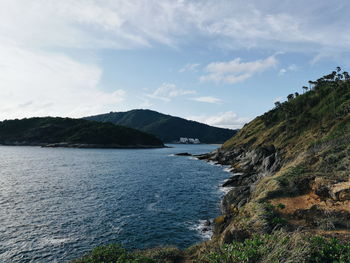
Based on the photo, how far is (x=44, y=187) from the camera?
53219 mm

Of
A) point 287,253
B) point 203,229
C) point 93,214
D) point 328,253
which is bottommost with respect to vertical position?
point 203,229

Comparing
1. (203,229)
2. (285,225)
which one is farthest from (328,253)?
(203,229)

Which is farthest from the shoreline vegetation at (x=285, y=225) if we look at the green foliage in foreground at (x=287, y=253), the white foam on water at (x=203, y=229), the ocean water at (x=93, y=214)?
the ocean water at (x=93, y=214)

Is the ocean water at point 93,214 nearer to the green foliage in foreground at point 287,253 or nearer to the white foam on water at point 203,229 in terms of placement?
the white foam on water at point 203,229

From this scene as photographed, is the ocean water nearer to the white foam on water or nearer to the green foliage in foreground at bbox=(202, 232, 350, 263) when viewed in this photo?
the white foam on water

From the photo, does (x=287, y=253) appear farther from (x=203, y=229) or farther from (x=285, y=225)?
(x=203, y=229)

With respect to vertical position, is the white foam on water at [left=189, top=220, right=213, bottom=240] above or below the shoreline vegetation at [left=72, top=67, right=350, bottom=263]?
below

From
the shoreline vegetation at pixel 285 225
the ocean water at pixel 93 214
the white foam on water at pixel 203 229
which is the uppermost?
the shoreline vegetation at pixel 285 225

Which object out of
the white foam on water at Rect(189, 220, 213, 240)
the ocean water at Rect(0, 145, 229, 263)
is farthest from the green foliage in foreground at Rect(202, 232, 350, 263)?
the white foam on water at Rect(189, 220, 213, 240)

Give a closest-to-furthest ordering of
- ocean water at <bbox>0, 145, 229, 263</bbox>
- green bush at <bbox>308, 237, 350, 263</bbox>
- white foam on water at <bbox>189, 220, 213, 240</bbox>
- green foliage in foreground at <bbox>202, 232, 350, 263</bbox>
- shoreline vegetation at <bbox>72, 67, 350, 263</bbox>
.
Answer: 1. green foliage in foreground at <bbox>202, 232, 350, 263</bbox>
2. green bush at <bbox>308, 237, 350, 263</bbox>
3. shoreline vegetation at <bbox>72, 67, 350, 263</bbox>
4. ocean water at <bbox>0, 145, 229, 263</bbox>
5. white foam on water at <bbox>189, 220, 213, 240</bbox>

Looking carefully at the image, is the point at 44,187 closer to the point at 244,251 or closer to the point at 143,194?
the point at 143,194

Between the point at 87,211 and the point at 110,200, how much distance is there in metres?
6.64

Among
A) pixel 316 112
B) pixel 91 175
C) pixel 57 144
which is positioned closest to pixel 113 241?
pixel 91 175

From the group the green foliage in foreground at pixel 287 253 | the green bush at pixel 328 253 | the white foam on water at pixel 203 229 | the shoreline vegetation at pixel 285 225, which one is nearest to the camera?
the green foliage in foreground at pixel 287 253
